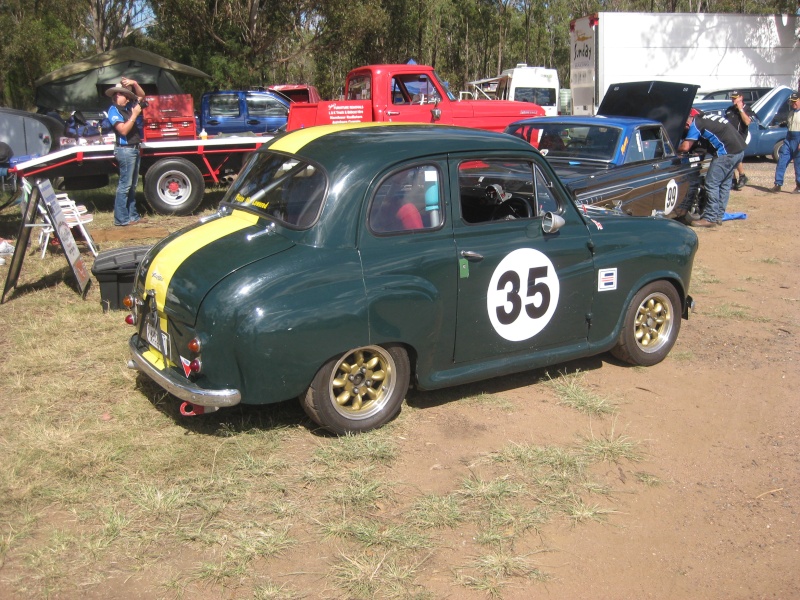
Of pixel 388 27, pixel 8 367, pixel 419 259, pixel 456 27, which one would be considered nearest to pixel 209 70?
pixel 388 27

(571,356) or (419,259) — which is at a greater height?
(419,259)

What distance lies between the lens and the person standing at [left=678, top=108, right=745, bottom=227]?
11.2 meters

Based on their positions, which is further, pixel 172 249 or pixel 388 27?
pixel 388 27

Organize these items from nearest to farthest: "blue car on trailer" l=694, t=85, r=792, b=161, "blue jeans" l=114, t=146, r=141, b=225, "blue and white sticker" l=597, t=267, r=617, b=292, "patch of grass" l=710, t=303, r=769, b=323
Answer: "blue and white sticker" l=597, t=267, r=617, b=292, "patch of grass" l=710, t=303, r=769, b=323, "blue jeans" l=114, t=146, r=141, b=225, "blue car on trailer" l=694, t=85, r=792, b=161

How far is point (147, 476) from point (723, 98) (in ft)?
65.6

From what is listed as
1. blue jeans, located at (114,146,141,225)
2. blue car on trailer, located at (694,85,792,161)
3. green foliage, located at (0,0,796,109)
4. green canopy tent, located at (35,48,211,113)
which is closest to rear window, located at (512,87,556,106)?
green foliage, located at (0,0,796,109)

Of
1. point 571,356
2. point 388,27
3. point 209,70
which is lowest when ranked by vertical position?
point 571,356

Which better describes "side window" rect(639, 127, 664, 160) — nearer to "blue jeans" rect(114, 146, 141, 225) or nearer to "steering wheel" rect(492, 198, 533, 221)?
"steering wheel" rect(492, 198, 533, 221)

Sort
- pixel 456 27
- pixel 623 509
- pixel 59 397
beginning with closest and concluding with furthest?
pixel 623 509, pixel 59 397, pixel 456 27

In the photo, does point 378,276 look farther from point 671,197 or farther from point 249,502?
point 671,197

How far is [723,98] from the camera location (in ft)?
67.1

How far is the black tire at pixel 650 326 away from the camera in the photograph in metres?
5.82

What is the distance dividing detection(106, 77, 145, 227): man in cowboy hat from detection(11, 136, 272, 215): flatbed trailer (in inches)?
20.3

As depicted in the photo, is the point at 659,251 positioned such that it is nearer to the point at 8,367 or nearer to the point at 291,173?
the point at 291,173
